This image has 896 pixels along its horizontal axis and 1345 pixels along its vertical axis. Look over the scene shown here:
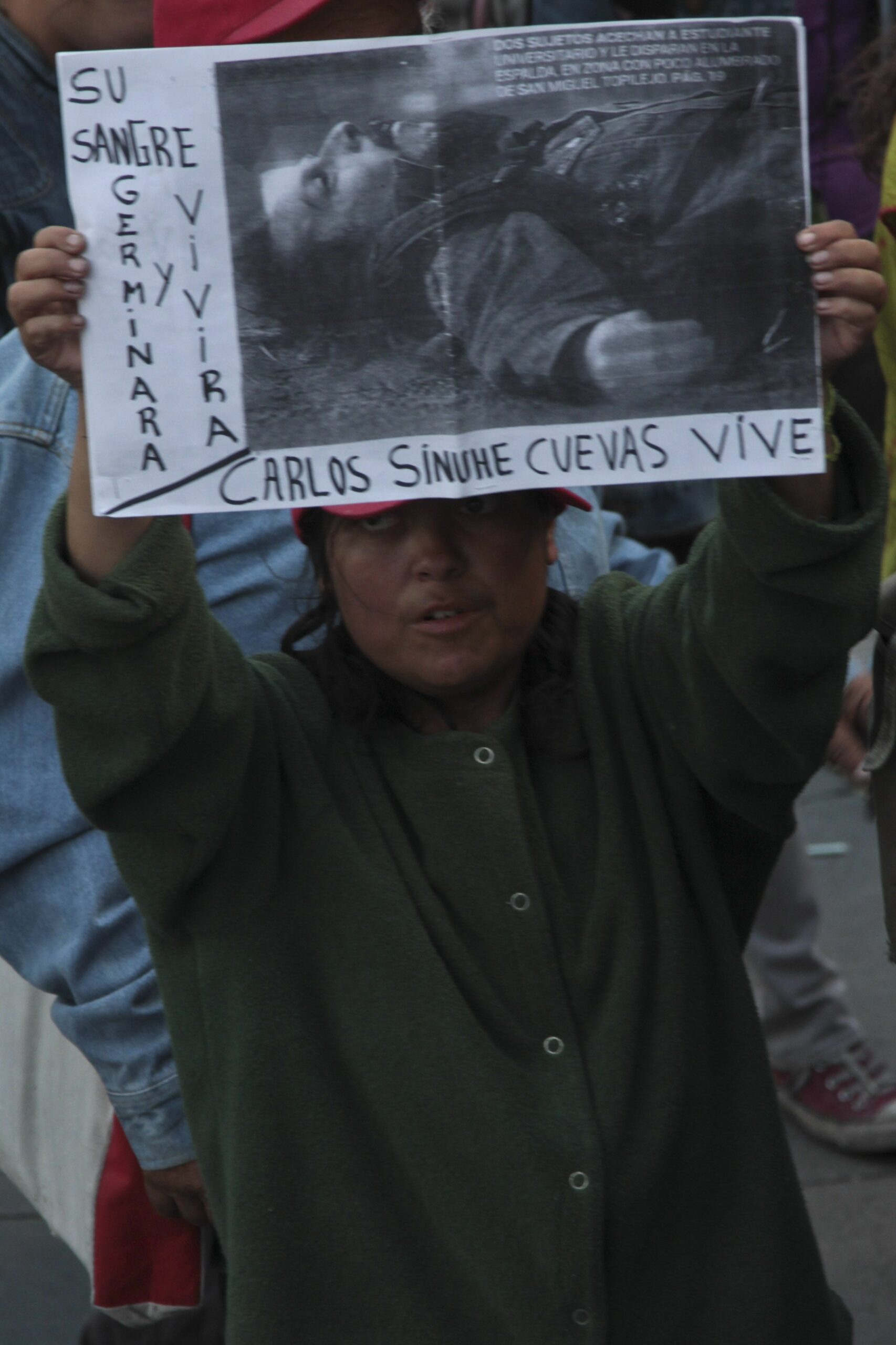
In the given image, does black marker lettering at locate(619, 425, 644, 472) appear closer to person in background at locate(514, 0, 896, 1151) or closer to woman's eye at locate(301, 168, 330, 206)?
woman's eye at locate(301, 168, 330, 206)

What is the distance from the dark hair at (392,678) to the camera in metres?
1.74

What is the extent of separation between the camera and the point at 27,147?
2.22m

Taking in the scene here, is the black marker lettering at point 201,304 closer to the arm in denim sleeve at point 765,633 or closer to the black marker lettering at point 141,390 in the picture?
the black marker lettering at point 141,390

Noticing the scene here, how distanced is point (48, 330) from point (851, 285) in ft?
2.32

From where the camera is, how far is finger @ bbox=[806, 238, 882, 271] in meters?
1.50

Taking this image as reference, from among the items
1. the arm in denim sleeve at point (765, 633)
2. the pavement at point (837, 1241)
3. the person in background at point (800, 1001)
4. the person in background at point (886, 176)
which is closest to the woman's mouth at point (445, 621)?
the arm in denim sleeve at point (765, 633)

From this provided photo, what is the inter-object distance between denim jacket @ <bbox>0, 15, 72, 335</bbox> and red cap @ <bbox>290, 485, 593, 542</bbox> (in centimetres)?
62

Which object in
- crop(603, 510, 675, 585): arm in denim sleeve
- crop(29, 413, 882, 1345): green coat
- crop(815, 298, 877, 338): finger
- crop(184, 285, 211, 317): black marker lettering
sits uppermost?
crop(184, 285, 211, 317): black marker lettering

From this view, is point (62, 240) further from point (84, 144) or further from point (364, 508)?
point (364, 508)

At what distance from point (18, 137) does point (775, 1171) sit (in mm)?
1570

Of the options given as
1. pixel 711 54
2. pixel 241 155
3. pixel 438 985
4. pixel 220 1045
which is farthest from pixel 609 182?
pixel 220 1045

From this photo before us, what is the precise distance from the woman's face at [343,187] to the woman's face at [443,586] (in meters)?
0.27

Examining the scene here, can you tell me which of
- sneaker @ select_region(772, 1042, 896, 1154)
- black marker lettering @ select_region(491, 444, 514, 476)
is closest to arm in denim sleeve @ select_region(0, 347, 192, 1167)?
black marker lettering @ select_region(491, 444, 514, 476)

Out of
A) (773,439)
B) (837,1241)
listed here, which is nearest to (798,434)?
(773,439)
